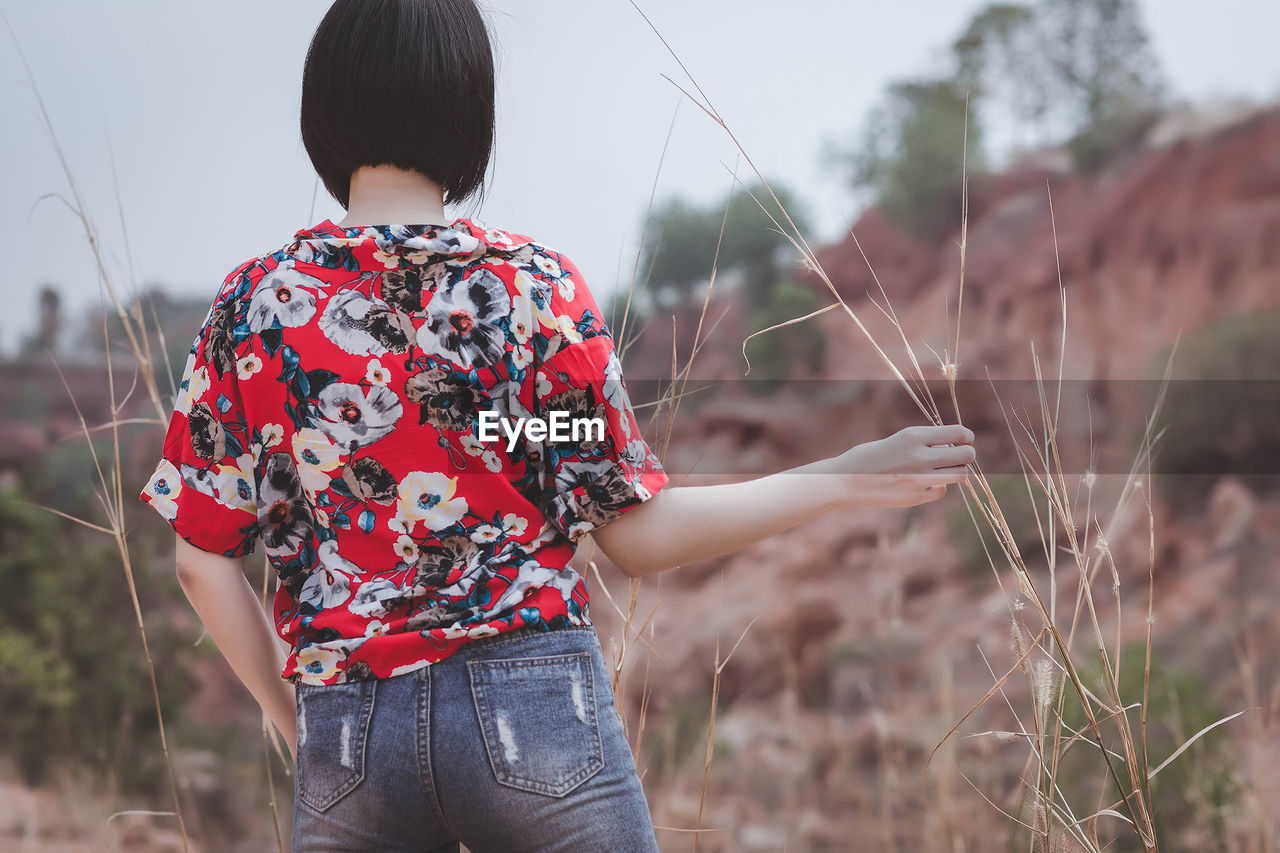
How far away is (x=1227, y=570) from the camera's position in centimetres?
687

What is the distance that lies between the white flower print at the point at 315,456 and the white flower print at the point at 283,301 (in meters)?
0.07

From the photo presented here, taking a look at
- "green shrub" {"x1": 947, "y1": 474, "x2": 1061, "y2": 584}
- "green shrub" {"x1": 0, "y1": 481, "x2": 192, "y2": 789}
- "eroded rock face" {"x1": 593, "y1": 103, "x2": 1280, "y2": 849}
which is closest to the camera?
"green shrub" {"x1": 0, "y1": 481, "x2": 192, "y2": 789}

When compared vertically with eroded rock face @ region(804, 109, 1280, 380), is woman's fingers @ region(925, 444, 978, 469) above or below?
above

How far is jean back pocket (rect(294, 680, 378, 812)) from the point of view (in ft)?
1.66

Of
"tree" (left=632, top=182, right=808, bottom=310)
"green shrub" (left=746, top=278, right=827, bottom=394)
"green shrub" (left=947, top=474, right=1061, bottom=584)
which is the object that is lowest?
"green shrub" (left=947, top=474, right=1061, bottom=584)

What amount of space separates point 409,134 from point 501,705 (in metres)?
0.35

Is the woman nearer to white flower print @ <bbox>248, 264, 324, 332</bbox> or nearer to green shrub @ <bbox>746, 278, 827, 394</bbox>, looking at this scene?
white flower print @ <bbox>248, 264, 324, 332</bbox>

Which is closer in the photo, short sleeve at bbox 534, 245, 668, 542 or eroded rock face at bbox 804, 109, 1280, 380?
short sleeve at bbox 534, 245, 668, 542

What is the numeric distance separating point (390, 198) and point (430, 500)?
0.20m

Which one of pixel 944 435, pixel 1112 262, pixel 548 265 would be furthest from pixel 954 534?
pixel 548 265

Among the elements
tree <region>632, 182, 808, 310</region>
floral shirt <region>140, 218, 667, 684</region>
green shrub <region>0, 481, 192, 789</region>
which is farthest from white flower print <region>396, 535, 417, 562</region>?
tree <region>632, 182, 808, 310</region>

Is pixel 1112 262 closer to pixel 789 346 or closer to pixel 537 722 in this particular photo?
pixel 789 346

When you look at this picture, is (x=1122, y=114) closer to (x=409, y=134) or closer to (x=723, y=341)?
(x=723, y=341)

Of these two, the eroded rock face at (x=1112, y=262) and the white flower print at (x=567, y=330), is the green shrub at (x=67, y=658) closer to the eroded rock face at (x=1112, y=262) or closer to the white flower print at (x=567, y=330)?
the eroded rock face at (x=1112, y=262)
